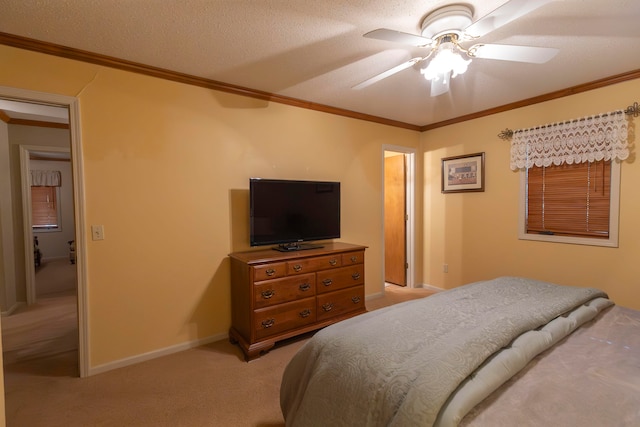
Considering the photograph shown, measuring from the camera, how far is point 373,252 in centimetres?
389

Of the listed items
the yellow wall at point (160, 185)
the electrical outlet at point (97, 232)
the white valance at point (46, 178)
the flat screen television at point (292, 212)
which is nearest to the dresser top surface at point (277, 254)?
the flat screen television at point (292, 212)

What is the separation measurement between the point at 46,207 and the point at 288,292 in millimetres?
7814

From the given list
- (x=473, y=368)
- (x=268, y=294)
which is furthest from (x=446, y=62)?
(x=268, y=294)

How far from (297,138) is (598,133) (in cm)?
290

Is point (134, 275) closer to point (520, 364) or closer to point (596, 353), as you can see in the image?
point (520, 364)

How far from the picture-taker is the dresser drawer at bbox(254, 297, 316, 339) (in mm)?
2449

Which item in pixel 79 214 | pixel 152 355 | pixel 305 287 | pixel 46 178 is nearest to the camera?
pixel 79 214

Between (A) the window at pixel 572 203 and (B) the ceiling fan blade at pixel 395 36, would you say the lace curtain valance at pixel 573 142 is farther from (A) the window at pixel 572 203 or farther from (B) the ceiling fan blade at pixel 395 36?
(B) the ceiling fan blade at pixel 395 36

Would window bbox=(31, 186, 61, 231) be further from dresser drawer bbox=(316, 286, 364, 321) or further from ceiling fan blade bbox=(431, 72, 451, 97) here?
ceiling fan blade bbox=(431, 72, 451, 97)

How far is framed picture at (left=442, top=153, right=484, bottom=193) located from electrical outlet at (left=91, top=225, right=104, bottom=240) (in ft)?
12.8

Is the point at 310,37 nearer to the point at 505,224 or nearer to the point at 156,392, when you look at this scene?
the point at 156,392

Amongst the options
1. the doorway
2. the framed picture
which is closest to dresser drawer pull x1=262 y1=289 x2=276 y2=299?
the doorway

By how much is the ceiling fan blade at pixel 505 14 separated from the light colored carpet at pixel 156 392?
2.48m

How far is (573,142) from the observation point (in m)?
2.86
